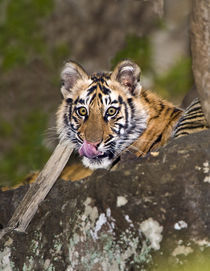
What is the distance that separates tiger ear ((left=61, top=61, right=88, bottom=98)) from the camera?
5.61 meters

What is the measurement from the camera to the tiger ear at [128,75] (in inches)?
211

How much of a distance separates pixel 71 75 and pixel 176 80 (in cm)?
421

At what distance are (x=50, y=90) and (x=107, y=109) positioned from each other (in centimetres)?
572

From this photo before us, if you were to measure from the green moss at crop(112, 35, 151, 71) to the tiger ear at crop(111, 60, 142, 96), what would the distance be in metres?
4.18

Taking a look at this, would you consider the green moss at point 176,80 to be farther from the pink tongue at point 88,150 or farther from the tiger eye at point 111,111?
the pink tongue at point 88,150

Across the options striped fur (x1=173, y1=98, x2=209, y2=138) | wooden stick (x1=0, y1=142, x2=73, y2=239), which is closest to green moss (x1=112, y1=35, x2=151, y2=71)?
striped fur (x1=173, y1=98, x2=209, y2=138)

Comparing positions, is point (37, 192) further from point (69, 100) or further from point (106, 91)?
point (106, 91)

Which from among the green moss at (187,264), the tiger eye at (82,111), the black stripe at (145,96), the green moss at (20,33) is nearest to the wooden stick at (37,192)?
the tiger eye at (82,111)

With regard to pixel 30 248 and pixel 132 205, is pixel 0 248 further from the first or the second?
pixel 132 205

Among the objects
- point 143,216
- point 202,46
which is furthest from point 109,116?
point 143,216

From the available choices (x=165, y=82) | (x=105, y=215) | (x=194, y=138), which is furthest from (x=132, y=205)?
(x=165, y=82)

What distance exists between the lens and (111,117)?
5.37 meters

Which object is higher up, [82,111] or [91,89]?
[91,89]

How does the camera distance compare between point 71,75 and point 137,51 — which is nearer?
point 71,75
